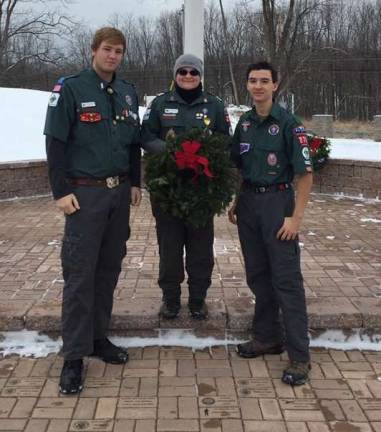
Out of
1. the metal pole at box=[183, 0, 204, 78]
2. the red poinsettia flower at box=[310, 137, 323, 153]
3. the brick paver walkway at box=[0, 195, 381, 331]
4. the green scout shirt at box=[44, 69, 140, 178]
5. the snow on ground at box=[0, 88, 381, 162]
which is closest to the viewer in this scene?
the green scout shirt at box=[44, 69, 140, 178]

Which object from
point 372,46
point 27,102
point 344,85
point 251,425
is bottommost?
point 251,425

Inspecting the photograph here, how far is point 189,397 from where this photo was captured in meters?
3.24

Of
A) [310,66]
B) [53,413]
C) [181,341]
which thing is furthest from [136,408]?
[310,66]

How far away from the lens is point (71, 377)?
3.30m

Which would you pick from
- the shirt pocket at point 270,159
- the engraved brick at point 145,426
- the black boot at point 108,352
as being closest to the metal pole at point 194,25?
the shirt pocket at point 270,159

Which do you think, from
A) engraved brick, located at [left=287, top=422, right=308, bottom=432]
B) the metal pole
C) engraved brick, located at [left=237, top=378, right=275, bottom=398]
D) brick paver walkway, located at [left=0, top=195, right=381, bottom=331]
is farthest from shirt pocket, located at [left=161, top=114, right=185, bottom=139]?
the metal pole

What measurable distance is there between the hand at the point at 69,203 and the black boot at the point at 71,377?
0.92 metres

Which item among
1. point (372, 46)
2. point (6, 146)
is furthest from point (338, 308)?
point (372, 46)

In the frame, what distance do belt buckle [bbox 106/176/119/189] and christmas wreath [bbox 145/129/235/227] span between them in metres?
0.22

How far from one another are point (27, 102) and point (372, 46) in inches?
1027

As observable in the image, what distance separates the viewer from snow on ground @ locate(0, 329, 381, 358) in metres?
3.90

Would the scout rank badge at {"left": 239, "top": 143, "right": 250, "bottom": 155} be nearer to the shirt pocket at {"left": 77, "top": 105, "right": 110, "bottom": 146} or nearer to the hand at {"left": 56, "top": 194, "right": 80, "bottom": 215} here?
the shirt pocket at {"left": 77, "top": 105, "right": 110, "bottom": 146}

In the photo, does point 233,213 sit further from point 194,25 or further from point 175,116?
point 194,25

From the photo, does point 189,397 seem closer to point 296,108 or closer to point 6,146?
point 6,146
